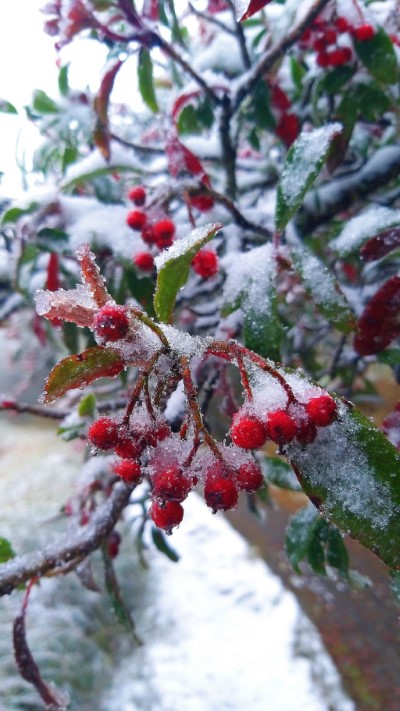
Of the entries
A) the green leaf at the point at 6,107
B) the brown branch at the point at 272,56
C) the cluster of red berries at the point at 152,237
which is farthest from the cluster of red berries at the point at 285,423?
the green leaf at the point at 6,107

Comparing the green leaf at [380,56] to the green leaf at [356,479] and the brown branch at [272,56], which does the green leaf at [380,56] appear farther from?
the green leaf at [356,479]

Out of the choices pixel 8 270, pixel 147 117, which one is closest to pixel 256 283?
pixel 8 270

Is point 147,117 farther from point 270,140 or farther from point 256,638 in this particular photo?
point 256,638

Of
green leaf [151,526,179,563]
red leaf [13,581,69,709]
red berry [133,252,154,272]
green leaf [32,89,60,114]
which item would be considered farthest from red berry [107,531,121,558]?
green leaf [32,89,60,114]

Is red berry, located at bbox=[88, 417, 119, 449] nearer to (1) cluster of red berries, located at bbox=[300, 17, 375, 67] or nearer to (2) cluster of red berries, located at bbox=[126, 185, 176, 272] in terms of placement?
(2) cluster of red berries, located at bbox=[126, 185, 176, 272]

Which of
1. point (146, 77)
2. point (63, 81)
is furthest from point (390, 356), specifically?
point (63, 81)

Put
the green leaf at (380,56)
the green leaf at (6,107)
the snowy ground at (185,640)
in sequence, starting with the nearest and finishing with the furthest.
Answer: the green leaf at (380,56) < the green leaf at (6,107) < the snowy ground at (185,640)

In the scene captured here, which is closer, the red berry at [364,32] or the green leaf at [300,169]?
the green leaf at [300,169]
